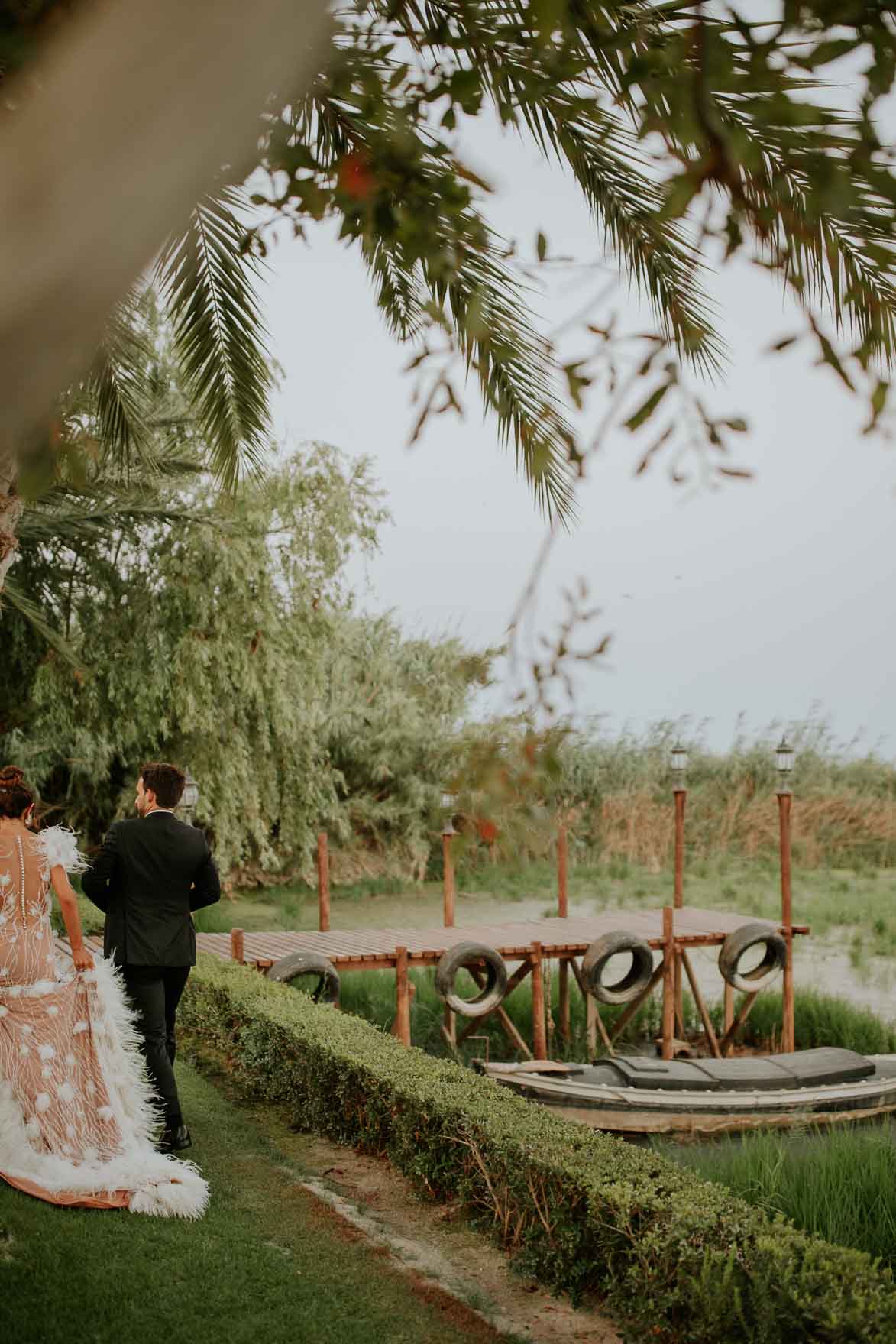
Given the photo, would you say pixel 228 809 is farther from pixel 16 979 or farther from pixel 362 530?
pixel 16 979

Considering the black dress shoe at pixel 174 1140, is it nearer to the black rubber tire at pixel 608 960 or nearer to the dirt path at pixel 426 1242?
the dirt path at pixel 426 1242

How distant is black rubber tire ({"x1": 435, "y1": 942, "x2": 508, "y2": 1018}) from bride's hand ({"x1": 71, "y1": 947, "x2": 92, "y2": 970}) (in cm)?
580

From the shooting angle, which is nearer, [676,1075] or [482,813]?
[482,813]

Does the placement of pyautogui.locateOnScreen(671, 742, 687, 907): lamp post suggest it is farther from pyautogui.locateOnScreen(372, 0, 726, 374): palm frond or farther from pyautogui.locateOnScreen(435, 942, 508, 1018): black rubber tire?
pyautogui.locateOnScreen(372, 0, 726, 374): palm frond

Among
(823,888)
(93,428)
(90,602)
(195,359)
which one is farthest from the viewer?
(823,888)

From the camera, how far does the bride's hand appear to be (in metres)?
5.16

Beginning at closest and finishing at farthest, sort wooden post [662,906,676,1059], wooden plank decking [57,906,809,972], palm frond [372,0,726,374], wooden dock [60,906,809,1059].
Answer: palm frond [372,0,726,374] → wooden dock [60,906,809,1059] → wooden plank decking [57,906,809,972] → wooden post [662,906,676,1059]

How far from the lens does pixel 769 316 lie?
10.7 ft

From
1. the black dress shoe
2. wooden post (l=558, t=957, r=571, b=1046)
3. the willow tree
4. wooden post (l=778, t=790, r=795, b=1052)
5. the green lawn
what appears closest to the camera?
the green lawn

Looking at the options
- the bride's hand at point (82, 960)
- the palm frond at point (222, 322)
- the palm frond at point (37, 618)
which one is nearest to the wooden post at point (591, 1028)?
the palm frond at point (37, 618)

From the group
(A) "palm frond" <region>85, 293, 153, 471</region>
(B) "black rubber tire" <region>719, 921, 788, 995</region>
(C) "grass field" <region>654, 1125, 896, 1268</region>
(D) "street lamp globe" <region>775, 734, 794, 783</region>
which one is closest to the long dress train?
(C) "grass field" <region>654, 1125, 896, 1268</region>

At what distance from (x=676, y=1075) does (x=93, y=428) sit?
790 centimetres

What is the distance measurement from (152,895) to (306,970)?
435 centimetres

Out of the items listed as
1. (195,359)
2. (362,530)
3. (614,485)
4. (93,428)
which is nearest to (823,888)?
(362,530)
